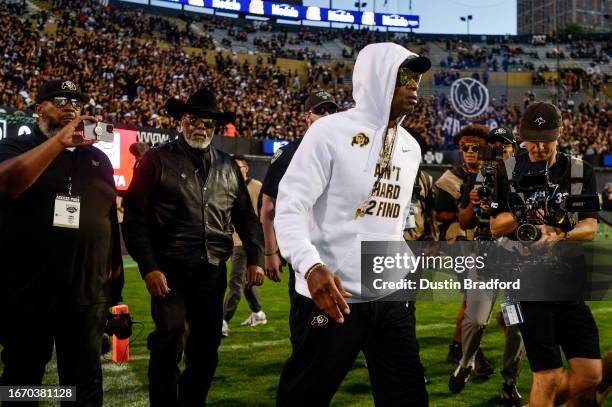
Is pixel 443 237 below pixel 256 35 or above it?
below

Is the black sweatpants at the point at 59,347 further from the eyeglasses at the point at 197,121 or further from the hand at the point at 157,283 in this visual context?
the eyeglasses at the point at 197,121

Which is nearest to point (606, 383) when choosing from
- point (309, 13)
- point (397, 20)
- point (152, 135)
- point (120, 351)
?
point (120, 351)

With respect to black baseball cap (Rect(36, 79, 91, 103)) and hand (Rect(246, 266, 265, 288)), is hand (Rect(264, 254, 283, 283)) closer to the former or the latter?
hand (Rect(246, 266, 265, 288))

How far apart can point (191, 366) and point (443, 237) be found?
10.6ft

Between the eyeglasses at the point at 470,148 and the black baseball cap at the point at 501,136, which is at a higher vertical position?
the black baseball cap at the point at 501,136

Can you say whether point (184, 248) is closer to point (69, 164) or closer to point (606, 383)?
point (69, 164)

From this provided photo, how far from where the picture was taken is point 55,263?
377cm

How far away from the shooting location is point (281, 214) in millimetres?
2885

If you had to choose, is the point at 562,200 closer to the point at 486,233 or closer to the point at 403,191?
the point at 403,191

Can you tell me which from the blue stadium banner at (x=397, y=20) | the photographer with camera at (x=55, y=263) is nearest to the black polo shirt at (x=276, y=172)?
the photographer with camera at (x=55, y=263)

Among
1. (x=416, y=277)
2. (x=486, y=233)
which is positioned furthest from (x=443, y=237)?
(x=416, y=277)

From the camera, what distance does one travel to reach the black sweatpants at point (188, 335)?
4.55m

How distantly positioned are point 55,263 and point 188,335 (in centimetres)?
141

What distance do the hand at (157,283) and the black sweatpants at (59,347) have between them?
1.83ft
